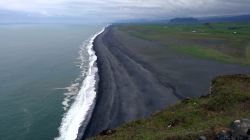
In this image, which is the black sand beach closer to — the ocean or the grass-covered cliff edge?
the ocean

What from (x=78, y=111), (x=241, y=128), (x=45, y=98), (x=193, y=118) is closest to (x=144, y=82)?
(x=45, y=98)

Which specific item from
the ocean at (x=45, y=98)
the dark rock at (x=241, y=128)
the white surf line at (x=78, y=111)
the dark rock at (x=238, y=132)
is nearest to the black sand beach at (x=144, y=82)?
the white surf line at (x=78, y=111)

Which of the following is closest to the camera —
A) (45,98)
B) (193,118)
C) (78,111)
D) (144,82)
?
(193,118)

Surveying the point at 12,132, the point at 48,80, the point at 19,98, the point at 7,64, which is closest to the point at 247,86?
the point at 12,132

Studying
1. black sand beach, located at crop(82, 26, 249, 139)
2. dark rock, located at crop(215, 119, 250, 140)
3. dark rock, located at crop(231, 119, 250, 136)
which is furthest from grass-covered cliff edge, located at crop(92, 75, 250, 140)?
black sand beach, located at crop(82, 26, 249, 139)

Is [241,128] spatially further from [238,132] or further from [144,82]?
[144,82]

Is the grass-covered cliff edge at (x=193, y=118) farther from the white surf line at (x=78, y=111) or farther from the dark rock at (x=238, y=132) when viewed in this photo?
the white surf line at (x=78, y=111)
